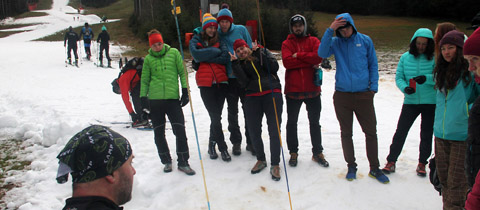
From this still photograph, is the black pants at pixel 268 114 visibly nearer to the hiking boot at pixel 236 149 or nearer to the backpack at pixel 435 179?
the hiking boot at pixel 236 149

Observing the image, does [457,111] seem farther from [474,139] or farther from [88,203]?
[88,203]

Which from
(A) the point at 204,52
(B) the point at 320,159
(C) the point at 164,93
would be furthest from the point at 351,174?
(C) the point at 164,93

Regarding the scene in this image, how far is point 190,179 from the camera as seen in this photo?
4605 mm

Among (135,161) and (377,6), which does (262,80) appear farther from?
(377,6)

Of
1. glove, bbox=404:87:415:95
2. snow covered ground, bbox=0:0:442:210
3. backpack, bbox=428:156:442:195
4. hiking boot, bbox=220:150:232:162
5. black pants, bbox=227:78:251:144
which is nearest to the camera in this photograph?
backpack, bbox=428:156:442:195

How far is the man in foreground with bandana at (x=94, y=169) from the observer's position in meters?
1.63

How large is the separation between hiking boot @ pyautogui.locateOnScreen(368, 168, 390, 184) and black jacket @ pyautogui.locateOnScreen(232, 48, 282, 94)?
1724 millimetres

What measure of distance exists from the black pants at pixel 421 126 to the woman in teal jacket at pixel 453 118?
2.67ft

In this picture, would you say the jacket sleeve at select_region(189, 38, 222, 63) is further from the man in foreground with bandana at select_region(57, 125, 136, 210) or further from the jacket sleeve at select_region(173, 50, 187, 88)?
the man in foreground with bandana at select_region(57, 125, 136, 210)

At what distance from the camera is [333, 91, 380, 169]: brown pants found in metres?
4.18

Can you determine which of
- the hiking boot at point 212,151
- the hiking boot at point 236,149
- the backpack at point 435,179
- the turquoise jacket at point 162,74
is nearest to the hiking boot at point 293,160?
the hiking boot at point 236,149

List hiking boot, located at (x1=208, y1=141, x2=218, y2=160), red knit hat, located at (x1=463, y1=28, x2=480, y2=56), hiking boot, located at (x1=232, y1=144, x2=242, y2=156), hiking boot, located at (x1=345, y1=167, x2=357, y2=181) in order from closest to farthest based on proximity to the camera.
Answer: red knit hat, located at (x1=463, y1=28, x2=480, y2=56), hiking boot, located at (x1=345, y1=167, x2=357, y2=181), hiking boot, located at (x1=208, y1=141, x2=218, y2=160), hiking boot, located at (x1=232, y1=144, x2=242, y2=156)

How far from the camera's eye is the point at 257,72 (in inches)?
176

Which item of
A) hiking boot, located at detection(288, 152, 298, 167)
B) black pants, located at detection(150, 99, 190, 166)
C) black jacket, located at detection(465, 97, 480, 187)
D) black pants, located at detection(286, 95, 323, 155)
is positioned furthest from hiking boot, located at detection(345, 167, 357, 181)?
black pants, located at detection(150, 99, 190, 166)
